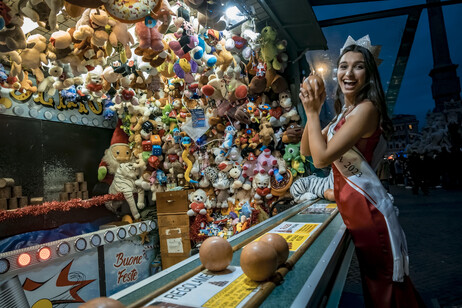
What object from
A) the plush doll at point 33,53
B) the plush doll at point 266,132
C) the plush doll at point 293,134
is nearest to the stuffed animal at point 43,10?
the plush doll at point 33,53

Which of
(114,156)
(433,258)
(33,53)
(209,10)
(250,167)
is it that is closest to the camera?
(209,10)

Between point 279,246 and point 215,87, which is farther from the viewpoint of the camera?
point 215,87

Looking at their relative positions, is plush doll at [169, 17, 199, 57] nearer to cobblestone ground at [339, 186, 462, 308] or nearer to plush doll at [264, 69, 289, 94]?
plush doll at [264, 69, 289, 94]

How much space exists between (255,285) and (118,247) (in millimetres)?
4039

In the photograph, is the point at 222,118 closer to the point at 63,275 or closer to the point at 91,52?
the point at 91,52

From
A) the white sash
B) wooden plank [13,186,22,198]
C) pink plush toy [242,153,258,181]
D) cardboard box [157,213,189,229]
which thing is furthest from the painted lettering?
the white sash

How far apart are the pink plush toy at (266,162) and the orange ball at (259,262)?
3045 mm

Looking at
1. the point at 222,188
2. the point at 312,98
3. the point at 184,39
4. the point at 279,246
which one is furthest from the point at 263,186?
the point at 279,246

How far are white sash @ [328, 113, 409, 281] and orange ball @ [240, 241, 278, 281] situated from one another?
0.61 m

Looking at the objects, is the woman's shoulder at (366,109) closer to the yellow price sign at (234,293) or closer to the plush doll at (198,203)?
the yellow price sign at (234,293)

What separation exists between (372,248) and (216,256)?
0.75 metres

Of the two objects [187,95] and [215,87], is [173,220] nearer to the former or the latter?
[187,95]

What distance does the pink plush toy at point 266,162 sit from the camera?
400 cm

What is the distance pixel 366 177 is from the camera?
1.30 meters
